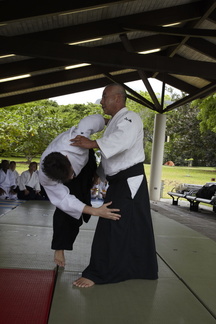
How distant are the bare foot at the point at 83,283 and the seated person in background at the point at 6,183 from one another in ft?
17.5

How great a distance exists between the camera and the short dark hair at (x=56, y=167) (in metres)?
1.89

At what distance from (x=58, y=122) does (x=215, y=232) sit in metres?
9.55

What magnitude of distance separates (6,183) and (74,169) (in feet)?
17.8

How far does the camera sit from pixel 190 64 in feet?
18.5

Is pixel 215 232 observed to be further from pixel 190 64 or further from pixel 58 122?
pixel 58 122

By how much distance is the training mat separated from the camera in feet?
5.16

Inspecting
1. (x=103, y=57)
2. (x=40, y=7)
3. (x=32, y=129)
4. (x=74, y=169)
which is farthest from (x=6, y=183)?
(x=32, y=129)

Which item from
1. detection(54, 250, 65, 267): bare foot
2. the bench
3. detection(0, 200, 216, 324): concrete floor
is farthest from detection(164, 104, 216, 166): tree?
detection(54, 250, 65, 267): bare foot

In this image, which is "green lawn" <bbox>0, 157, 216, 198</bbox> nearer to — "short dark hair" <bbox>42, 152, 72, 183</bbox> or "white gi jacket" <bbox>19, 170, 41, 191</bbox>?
"white gi jacket" <bbox>19, 170, 41, 191</bbox>

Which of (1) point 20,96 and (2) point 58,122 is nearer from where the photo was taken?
(1) point 20,96

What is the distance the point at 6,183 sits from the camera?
23.7 ft

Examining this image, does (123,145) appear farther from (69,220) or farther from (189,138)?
(189,138)

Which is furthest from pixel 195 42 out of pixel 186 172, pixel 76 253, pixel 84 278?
pixel 186 172

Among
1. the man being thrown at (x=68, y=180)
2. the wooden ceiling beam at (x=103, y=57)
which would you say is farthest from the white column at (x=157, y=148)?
the man being thrown at (x=68, y=180)
